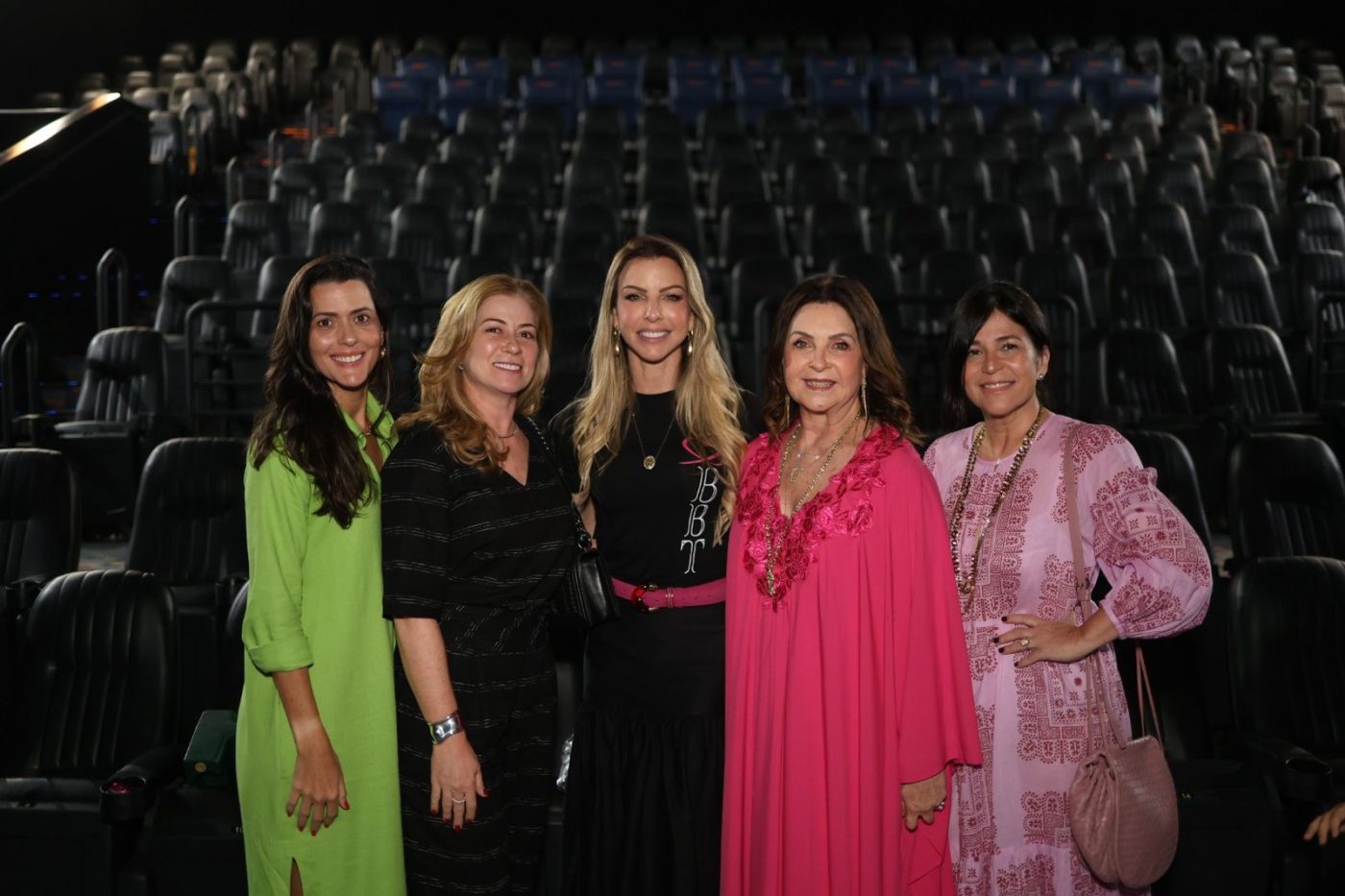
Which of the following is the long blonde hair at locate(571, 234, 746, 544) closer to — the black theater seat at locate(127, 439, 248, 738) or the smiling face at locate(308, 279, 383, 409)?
the smiling face at locate(308, 279, 383, 409)

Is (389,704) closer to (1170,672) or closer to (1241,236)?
(1170,672)

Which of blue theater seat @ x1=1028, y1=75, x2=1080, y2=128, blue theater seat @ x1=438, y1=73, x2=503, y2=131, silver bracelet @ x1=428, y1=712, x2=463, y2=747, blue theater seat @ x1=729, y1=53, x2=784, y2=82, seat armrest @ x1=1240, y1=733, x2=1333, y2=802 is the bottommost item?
seat armrest @ x1=1240, y1=733, x2=1333, y2=802

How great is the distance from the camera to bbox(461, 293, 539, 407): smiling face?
206 centimetres

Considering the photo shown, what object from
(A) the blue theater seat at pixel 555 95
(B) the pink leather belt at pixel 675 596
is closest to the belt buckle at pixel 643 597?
(B) the pink leather belt at pixel 675 596

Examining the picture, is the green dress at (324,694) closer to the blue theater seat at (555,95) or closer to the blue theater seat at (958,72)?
the blue theater seat at (555,95)

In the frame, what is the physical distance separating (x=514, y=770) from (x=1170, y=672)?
2.03 metres

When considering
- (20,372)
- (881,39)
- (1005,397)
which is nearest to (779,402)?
(1005,397)

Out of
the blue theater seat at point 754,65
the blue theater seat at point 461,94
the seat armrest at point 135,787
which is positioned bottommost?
the seat armrest at point 135,787

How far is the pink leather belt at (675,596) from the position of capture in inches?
83.4

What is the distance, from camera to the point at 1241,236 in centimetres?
820

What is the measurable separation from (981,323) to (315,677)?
1.24 metres

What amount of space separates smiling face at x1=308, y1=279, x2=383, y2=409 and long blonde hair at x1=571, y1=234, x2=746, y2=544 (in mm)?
407

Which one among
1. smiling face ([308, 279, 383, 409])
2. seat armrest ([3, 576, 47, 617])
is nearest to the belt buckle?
smiling face ([308, 279, 383, 409])

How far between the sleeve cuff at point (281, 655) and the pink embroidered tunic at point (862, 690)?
27.9 inches
